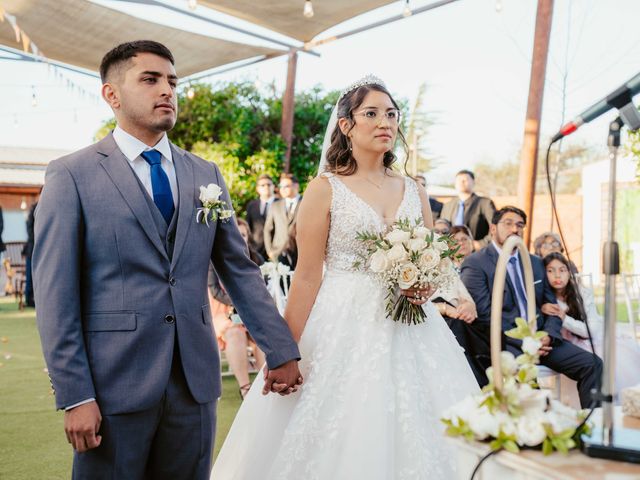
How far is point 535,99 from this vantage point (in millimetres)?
6898

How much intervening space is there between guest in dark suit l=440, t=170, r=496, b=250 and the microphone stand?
255 inches

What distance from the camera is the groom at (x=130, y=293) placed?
6.82 feet

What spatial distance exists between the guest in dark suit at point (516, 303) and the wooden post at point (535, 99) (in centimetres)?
186

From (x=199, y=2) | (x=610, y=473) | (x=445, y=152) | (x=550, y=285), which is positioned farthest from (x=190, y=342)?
(x=445, y=152)

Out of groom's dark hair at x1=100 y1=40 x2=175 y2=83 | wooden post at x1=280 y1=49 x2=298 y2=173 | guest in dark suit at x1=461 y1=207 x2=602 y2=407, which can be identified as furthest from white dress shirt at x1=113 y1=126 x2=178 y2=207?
wooden post at x1=280 y1=49 x2=298 y2=173

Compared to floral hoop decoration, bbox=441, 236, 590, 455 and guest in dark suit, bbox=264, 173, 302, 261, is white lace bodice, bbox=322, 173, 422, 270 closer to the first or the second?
floral hoop decoration, bbox=441, 236, 590, 455

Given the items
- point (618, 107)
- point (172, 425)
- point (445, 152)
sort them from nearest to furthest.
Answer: point (618, 107) < point (172, 425) < point (445, 152)

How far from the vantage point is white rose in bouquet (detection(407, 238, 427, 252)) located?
2736 millimetres

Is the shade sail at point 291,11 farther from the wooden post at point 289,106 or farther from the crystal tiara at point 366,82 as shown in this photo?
the crystal tiara at point 366,82

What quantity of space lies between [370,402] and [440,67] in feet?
87.6

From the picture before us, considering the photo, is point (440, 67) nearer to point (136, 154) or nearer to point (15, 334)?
point (15, 334)

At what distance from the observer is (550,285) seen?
534 centimetres

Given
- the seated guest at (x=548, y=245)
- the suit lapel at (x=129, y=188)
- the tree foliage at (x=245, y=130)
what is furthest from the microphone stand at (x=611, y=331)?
the tree foliage at (x=245, y=130)

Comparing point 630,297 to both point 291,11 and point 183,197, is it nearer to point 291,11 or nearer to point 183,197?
point 291,11
